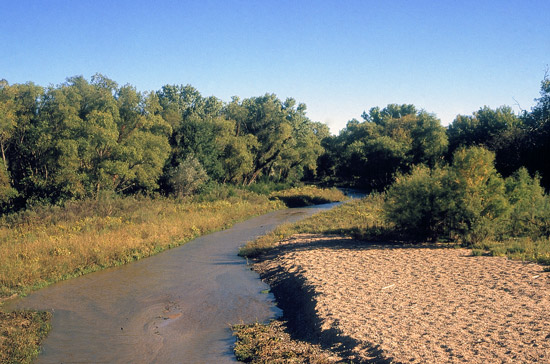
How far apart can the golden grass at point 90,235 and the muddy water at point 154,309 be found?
957 mm

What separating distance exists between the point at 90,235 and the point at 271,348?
49.0 ft

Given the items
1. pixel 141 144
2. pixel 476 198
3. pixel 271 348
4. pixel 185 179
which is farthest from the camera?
pixel 185 179

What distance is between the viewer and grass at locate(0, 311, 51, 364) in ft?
31.9

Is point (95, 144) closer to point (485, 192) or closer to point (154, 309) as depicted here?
point (154, 309)

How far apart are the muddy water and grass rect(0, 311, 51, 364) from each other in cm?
29

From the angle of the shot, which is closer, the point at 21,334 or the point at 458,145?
the point at 21,334

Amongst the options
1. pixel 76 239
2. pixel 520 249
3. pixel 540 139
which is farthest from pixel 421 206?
pixel 540 139

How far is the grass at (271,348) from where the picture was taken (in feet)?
29.6

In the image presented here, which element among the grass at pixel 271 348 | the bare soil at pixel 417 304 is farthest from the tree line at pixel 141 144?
the grass at pixel 271 348

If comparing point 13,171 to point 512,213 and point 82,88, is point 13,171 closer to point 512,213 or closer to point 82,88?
point 82,88

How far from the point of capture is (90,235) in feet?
69.8

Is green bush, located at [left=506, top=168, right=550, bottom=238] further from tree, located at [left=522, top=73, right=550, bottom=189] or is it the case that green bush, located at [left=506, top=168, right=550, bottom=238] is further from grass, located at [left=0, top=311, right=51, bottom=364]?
grass, located at [left=0, top=311, right=51, bottom=364]

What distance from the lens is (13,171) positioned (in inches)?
1276

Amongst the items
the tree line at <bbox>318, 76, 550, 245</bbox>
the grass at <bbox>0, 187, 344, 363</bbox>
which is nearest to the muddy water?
the grass at <bbox>0, 187, 344, 363</bbox>
